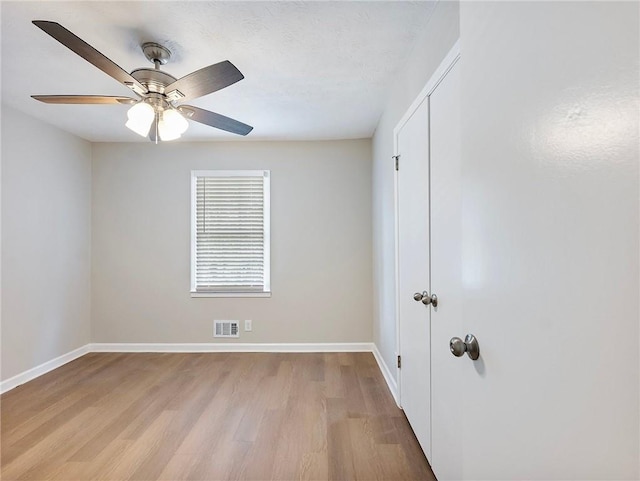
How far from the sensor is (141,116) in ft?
6.31

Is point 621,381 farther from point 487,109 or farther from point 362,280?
point 362,280

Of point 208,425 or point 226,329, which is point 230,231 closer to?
point 226,329

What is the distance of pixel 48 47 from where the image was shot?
2.04 m

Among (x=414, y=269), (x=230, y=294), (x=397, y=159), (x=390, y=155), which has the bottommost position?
(x=230, y=294)

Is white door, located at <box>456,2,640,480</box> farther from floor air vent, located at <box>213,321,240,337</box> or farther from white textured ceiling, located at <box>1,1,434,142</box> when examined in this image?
floor air vent, located at <box>213,321,240,337</box>

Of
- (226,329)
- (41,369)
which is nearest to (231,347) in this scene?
(226,329)

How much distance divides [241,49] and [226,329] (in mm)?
2982

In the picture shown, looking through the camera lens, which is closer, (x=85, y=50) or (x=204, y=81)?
(x=85, y=50)

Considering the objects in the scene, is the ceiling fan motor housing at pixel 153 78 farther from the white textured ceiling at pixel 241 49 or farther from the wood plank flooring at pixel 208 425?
the wood plank flooring at pixel 208 425

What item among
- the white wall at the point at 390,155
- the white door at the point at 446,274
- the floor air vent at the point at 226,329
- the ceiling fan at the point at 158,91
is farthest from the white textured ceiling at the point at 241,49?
the floor air vent at the point at 226,329

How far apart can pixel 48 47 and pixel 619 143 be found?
2852mm

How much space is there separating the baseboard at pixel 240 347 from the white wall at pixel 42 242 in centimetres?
54

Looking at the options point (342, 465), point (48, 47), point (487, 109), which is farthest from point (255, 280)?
point (487, 109)

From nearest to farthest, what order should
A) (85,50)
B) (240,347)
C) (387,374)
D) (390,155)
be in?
(85,50) < (390,155) < (387,374) < (240,347)
